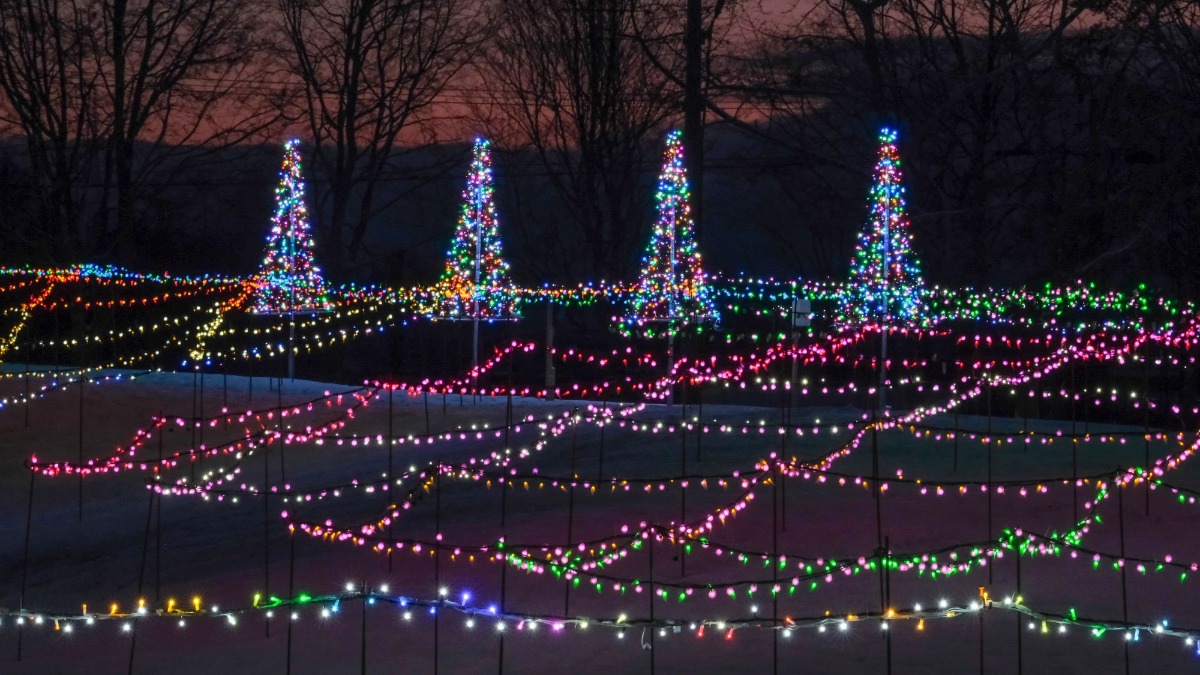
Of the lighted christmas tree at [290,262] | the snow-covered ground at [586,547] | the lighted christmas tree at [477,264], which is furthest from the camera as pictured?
the lighted christmas tree at [290,262]

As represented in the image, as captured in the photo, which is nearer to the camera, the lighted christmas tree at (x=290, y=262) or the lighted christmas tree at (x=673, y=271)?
the lighted christmas tree at (x=673, y=271)

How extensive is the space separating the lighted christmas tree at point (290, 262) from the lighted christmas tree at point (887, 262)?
638cm

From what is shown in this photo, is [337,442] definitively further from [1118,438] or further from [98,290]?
[98,290]

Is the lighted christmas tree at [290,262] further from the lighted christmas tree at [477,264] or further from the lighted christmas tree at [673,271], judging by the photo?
the lighted christmas tree at [673,271]

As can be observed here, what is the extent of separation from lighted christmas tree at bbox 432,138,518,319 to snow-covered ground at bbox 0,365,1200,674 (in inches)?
78.9

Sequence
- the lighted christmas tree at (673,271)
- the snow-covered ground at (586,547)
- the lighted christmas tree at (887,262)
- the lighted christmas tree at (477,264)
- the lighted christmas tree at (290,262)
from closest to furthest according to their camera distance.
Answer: the snow-covered ground at (586,547), the lighted christmas tree at (887,262), the lighted christmas tree at (477,264), the lighted christmas tree at (673,271), the lighted christmas tree at (290,262)

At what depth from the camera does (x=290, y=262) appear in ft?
53.7

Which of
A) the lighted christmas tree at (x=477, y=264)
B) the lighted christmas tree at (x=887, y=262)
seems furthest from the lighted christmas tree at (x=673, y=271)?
the lighted christmas tree at (x=887, y=262)

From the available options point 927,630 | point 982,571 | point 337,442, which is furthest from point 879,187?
point 927,630

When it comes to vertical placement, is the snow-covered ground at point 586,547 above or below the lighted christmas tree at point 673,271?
below

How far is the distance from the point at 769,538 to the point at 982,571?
139 cm

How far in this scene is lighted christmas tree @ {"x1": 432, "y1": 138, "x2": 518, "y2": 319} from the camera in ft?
50.9

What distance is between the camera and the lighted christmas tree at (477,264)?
15.5 m

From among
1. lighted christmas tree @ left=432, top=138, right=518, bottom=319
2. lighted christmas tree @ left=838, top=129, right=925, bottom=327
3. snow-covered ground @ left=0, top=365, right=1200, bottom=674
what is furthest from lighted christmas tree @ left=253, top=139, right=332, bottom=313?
lighted christmas tree @ left=838, top=129, right=925, bottom=327
